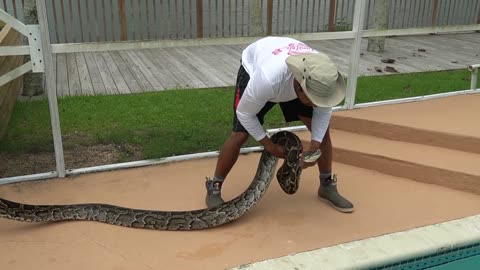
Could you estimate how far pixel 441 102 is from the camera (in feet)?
20.1

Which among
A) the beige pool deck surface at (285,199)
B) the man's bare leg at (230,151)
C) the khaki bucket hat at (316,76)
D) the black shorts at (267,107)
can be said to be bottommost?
the beige pool deck surface at (285,199)

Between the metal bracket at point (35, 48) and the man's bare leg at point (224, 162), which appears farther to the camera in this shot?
the metal bracket at point (35, 48)

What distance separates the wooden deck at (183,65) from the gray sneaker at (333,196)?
306 centimetres

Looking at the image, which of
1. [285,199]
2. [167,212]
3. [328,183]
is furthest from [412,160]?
[167,212]

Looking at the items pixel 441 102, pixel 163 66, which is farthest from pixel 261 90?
pixel 163 66

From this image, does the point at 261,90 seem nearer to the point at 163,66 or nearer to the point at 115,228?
the point at 115,228

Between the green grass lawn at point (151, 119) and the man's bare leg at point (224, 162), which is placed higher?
the man's bare leg at point (224, 162)

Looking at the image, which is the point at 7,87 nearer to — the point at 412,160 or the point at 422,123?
the point at 412,160

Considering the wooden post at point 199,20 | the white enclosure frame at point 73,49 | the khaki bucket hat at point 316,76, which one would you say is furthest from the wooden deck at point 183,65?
the khaki bucket hat at point 316,76

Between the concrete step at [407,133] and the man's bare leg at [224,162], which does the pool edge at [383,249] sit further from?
the concrete step at [407,133]

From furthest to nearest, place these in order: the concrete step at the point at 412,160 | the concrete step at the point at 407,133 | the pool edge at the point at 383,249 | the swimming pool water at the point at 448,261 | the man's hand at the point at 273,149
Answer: the concrete step at the point at 407,133 < the concrete step at the point at 412,160 < the man's hand at the point at 273,149 < the swimming pool water at the point at 448,261 < the pool edge at the point at 383,249

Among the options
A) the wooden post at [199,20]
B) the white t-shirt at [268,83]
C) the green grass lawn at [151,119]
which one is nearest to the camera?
the white t-shirt at [268,83]

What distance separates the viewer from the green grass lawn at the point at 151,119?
17.8 feet

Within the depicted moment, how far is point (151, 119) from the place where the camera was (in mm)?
6199
